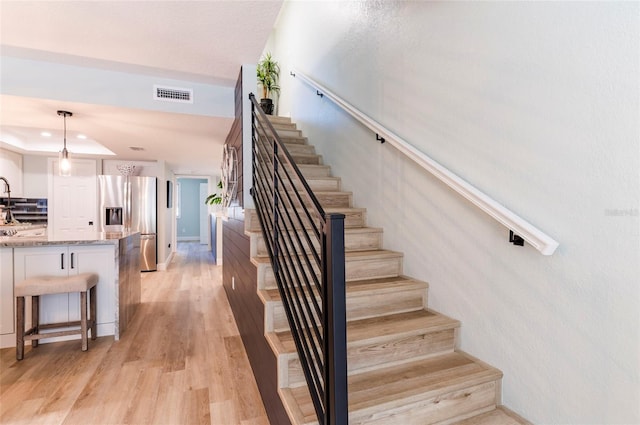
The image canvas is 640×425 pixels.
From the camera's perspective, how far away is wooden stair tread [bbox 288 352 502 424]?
136cm

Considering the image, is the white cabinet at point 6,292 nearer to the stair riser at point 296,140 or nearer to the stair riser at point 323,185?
the stair riser at point 323,185

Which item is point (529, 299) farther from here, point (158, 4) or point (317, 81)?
point (317, 81)

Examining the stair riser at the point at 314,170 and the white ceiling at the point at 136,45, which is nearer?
the white ceiling at the point at 136,45

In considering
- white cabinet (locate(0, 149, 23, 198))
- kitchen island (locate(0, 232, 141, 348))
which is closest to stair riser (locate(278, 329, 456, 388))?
kitchen island (locate(0, 232, 141, 348))

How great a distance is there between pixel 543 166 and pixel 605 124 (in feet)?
0.84

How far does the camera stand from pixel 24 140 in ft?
→ 18.5

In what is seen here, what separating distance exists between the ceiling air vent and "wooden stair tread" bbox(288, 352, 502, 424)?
10.1ft

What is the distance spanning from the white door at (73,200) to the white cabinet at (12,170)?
51 cm

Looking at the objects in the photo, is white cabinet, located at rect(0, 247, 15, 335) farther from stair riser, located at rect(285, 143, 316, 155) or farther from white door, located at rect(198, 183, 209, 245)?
white door, located at rect(198, 183, 209, 245)

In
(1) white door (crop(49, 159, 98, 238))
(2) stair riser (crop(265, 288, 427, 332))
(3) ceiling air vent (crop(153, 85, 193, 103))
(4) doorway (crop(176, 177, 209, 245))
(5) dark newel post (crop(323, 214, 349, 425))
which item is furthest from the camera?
(4) doorway (crop(176, 177, 209, 245))

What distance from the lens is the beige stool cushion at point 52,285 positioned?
2.51 metres

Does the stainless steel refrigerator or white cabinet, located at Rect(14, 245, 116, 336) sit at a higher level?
the stainless steel refrigerator

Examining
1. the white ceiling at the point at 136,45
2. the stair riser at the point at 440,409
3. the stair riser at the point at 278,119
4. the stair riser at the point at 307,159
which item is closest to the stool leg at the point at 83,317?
the white ceiling at the point at 136,45

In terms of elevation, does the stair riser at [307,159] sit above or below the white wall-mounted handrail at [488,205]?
above
